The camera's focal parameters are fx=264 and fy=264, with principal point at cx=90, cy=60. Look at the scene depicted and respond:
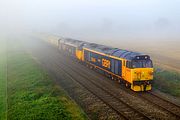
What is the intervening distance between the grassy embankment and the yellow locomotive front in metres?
6.76

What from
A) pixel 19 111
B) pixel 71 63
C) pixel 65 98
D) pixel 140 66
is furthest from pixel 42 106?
pixel 71 63

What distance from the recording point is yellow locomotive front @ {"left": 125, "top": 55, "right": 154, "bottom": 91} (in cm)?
2722

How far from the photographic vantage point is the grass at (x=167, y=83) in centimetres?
2841

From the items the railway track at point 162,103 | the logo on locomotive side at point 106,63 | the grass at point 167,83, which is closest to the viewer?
the railway track at point 162,103

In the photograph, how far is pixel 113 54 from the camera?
104 ft

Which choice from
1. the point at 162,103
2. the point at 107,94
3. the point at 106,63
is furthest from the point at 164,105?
the point at 106,63

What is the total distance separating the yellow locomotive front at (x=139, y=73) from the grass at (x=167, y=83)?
96.3 inches

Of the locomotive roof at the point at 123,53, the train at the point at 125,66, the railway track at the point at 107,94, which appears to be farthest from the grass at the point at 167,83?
the locomotive roof at the point at 123,53

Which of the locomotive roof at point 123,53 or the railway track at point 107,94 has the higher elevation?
the locomotive roof at point 123,53

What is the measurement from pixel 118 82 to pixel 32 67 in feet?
54.2

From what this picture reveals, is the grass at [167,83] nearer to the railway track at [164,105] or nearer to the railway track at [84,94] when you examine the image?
the railway track at [164,105]

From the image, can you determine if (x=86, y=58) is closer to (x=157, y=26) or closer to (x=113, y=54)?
(x=113, y=54)

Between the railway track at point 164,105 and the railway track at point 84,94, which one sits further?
the railway track at point 84,94

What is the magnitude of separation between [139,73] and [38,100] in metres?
10.6
